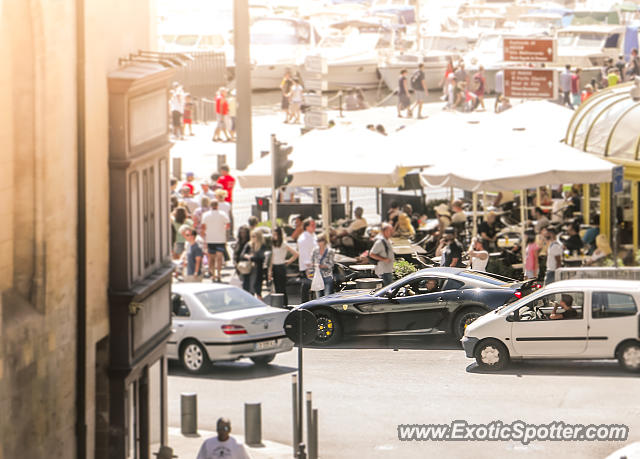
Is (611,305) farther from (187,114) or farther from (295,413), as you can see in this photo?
(187,114)

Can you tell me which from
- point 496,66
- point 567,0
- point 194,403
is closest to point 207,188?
point 194,403

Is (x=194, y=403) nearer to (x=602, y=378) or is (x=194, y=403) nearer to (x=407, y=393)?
(x=407, y=393)

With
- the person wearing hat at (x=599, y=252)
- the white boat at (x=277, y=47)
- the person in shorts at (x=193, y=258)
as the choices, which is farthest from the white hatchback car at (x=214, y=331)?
the white boat at (x=277, y=47)

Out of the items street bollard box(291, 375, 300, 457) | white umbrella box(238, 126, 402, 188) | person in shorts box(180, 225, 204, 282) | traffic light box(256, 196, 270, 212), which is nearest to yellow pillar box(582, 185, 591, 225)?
white umbrella box(238, 126, 402, 188)

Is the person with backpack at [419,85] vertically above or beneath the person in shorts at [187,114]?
above

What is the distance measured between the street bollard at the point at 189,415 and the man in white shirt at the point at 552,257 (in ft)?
13.9

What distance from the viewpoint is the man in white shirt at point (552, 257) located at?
15766mm

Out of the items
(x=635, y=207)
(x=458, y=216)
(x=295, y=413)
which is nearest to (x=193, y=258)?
(x=295, y=413)

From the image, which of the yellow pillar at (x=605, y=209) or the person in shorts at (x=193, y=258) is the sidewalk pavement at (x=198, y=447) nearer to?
the person in shorts at (x=193, y=258)

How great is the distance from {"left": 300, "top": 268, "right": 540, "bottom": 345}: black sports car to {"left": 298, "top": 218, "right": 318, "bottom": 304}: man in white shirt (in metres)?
0.52

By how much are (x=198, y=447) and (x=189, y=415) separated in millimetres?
474

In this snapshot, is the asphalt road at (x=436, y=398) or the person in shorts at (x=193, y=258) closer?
the asphalt road at (x=436, y=398)

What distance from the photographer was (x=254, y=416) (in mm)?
16109

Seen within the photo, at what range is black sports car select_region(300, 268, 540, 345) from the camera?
49.2 feet
